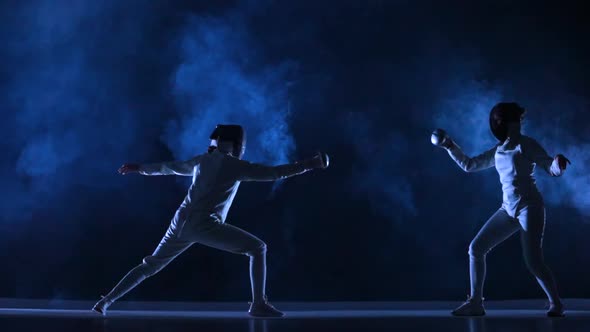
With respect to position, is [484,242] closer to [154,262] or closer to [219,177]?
[219,177]

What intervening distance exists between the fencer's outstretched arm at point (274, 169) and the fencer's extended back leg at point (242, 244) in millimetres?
422

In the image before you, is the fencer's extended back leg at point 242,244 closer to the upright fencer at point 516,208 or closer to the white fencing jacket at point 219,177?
the white fencing jacket at point 219,177

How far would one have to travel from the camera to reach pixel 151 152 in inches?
203

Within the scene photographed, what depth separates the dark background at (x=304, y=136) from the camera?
4996mm

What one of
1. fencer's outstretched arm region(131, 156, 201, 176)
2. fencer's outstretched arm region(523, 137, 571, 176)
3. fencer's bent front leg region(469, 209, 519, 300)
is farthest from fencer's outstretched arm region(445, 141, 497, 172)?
fencer's outstretched arm region(131, 156, 201, 176)

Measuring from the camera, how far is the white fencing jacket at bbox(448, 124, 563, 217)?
3711 millimetres

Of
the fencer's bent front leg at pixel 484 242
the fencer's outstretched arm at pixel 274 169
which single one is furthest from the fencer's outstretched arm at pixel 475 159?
A: the fencer's outstretched arm at pixel 274 169

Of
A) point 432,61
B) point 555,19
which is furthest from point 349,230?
point 555,19

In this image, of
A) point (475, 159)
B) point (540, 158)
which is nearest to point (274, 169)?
point (475, 159)

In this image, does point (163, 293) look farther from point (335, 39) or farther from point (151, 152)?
point (335, 39)

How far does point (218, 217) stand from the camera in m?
3.84

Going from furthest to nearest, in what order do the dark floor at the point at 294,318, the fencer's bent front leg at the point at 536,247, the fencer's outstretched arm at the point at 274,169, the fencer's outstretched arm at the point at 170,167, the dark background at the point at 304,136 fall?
the dark background at the point at 304,136 → the fencer's outstretched arm at the point at 170,167 → the fencer's outstretched arm at the point at 274,169 → the fencer's bent front leg at the point at 536,247 → the dark floor at the point at 294,318

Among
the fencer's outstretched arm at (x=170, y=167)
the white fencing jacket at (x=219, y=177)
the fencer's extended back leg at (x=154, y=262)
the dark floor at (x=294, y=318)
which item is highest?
the fencer's outstretched arm at (x=170, y=167)

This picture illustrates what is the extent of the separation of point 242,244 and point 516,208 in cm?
200
